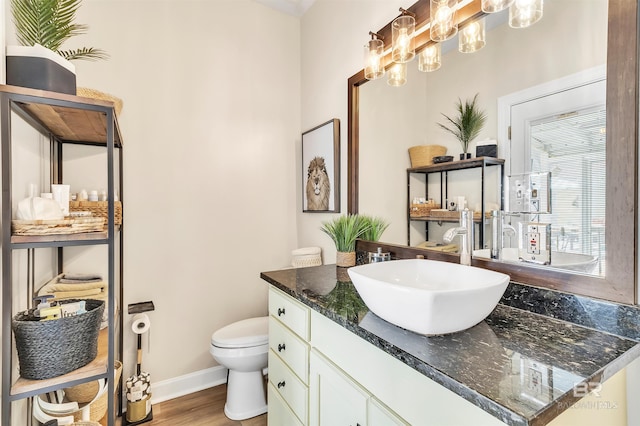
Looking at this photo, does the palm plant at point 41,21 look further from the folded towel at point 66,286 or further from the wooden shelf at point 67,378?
the wooden shelf at point 67,378

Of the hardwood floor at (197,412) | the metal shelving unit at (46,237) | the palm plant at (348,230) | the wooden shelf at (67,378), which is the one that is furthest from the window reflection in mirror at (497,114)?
the hardwood floor at (197,412)

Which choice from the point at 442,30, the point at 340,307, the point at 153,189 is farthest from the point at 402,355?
the point at 153,189

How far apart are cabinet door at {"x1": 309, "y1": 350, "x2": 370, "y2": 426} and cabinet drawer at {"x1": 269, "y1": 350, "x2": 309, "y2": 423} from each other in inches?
2.0

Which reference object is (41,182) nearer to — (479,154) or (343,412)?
(343,412)

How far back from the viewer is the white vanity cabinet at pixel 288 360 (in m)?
1.23

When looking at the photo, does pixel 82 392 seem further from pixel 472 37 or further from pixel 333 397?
pixel 472 37

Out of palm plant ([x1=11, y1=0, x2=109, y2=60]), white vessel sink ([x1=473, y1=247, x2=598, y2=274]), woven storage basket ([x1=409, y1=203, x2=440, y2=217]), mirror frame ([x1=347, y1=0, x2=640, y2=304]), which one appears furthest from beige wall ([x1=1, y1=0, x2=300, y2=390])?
mirror frame ([x1=347, y1=0, x2=640, y2=304])

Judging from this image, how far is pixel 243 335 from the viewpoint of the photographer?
6.29 feet

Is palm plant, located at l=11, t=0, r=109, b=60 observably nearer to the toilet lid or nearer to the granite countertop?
the granite countertop

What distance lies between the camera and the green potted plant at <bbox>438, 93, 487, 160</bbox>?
1.22m

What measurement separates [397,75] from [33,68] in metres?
1.45

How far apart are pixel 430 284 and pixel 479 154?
0.54 meters

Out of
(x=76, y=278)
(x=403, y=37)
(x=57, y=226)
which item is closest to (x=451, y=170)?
(x=403, y=37)

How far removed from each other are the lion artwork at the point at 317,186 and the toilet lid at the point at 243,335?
0.89 meters
